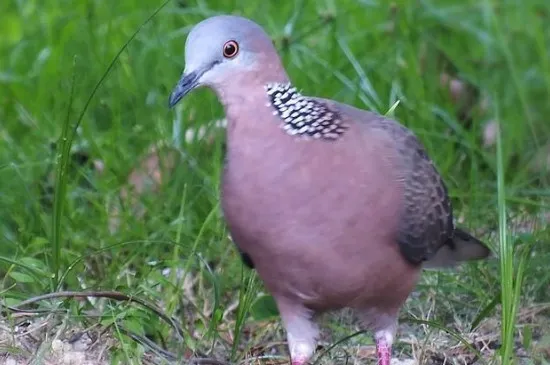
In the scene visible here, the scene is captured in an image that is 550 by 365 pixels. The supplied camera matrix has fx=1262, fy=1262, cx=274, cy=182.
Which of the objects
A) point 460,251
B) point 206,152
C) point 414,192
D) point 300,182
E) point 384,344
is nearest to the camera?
point 300,182

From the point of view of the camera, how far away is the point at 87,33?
17.5 ft

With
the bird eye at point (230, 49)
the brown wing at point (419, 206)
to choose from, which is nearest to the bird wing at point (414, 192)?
the brown wing at point (419, 206)

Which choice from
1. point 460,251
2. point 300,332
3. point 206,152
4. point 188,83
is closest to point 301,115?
point 188,83

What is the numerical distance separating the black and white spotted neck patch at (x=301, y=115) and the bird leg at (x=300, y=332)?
513 millimetres

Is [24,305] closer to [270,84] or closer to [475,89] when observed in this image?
A: [270,84]

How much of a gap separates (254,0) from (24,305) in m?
2.68

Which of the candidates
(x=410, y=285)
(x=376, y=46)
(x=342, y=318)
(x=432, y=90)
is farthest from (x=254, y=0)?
(x=410, y=285)

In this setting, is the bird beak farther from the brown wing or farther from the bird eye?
the brown wing

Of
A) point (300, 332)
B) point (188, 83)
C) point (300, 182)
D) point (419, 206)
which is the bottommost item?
point (300, 332)

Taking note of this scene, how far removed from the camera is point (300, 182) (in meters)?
3.02

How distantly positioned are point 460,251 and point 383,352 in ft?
1.46

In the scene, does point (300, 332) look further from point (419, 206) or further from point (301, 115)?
point (301, 115)

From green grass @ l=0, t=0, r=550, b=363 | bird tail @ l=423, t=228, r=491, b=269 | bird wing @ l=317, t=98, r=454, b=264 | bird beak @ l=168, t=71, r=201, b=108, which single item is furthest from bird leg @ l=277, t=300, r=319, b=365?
bird beak @ l=168, t=71, r=201, b=108

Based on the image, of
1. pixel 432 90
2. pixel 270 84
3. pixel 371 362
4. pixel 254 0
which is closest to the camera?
pixel 270 84
